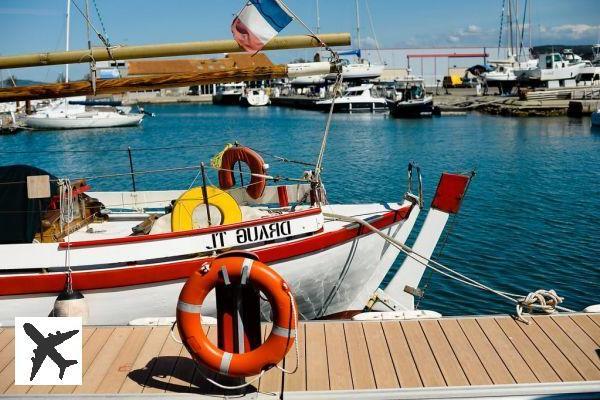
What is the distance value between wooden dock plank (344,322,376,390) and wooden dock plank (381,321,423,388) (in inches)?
11.3

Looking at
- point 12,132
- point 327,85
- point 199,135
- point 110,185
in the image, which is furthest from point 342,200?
point 327,85

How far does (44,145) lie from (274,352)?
4621cm

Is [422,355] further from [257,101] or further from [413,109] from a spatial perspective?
[257,101]

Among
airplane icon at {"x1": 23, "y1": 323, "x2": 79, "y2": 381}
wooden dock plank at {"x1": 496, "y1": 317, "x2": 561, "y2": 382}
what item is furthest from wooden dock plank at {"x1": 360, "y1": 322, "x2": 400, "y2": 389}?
airplane icon at {"x1": 23, "y1": 323, "x2": 79, "y2": 381}

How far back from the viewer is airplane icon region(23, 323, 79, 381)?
7.24 meters

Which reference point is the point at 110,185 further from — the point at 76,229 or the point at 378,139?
the point at 378,139

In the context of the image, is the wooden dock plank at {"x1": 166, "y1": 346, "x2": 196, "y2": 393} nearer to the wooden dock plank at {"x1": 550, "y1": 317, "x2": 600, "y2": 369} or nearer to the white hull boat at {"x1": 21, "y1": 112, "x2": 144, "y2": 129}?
the wooden dock plank at {"x1": 550, "y1": 317, "x2": 600, "y2": 369}

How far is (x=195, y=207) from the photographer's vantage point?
10.3 metres

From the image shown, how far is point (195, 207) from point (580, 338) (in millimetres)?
5732

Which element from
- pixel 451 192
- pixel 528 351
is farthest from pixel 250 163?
pixel 528 351

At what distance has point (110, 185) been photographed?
27672 mm

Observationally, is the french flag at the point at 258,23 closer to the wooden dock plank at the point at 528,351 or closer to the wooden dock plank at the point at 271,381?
the wooden dock plank at the point at 271,381

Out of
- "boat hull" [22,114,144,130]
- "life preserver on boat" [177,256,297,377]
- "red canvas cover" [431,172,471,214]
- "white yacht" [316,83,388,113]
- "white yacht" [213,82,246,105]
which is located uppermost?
"white yacht" [213,82,246,105]

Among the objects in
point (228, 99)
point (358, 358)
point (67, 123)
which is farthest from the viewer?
point (228, 99)
